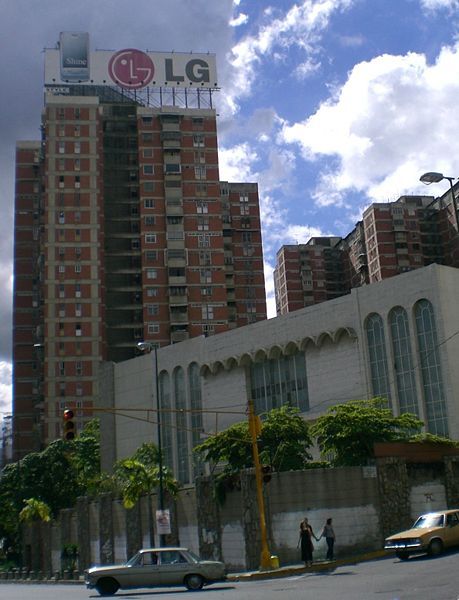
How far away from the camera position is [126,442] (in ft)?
224

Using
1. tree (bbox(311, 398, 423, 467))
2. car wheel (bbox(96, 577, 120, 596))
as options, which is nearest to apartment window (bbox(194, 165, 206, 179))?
tree (bbox(311, 398, 423, 467))

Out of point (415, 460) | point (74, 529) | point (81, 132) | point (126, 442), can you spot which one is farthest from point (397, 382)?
point (81, 132)

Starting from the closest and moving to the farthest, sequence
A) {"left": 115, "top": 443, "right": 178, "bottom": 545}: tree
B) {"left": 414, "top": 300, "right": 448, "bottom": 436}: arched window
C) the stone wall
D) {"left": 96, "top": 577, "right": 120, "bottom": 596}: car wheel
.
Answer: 1. {"left": 96, "top": 577, "right": 120, "bottom": 596}: car wheel
2. the stone wall
3. {"left": 115, "top": 443, "right": 178, "bottom": 545}: tree
4. {"left": 414, "top": 300, "right": 448, "bottom": 436}: arched window

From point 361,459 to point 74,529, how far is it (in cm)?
2223

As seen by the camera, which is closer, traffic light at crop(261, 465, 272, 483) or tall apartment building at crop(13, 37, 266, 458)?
traffic light at crop(261, 465, 272, 483)

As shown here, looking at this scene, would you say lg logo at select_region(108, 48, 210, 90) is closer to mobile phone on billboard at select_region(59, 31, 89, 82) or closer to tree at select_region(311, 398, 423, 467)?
mobile phone on billboard at select_region(59, 31, 89, 82)


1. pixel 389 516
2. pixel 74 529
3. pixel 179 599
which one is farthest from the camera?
pixel 74 529

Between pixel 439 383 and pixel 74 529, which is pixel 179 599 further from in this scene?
pixel 74 529

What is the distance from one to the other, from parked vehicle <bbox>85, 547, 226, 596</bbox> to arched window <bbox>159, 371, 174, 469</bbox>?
123 feet

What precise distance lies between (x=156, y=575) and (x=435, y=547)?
8.85 metres

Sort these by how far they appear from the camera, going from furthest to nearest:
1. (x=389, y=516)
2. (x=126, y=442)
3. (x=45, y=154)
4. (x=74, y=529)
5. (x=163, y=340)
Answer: (x=45, y=154)
(x=163, y=340)
(x=126, y=442)
(x=74, y=529)
(x=389, y=516)

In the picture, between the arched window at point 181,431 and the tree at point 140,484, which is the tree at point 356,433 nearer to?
the tree at point 140,484

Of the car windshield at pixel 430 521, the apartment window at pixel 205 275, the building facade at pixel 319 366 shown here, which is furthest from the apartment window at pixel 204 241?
the car windshield at pixel 430 521

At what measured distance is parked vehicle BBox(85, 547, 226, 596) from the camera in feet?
83.0
